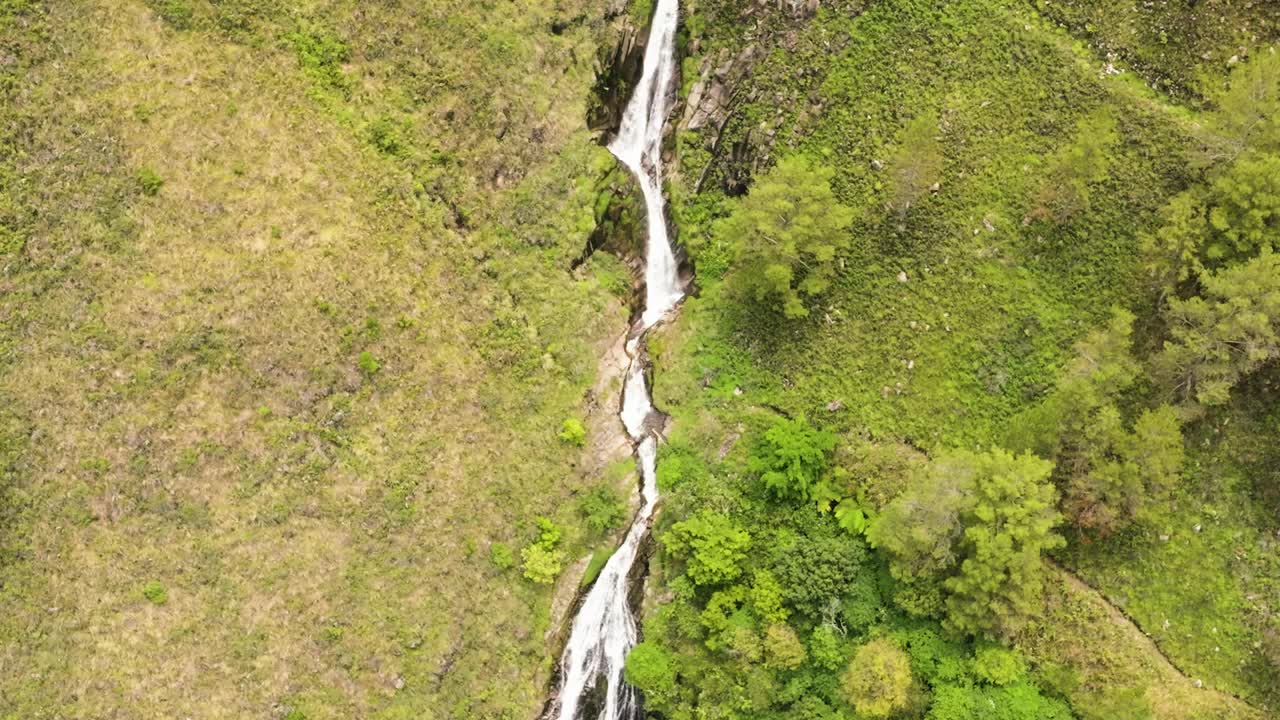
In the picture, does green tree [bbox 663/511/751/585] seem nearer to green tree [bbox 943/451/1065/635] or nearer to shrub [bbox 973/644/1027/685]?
green tree [bbox 943/451/1065/635]

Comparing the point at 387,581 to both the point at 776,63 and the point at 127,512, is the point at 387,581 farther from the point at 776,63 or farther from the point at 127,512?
the point at 776,63

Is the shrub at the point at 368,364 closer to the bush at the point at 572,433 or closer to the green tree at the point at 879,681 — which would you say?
the bush at the point at 572,433

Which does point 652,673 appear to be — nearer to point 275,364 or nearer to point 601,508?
point 601,508

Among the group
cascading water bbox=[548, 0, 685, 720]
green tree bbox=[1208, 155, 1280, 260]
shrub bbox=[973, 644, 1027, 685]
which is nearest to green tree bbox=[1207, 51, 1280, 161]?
green tree bbox=[1208, 155, 1280, 260]

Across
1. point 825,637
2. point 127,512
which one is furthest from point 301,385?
point 825,637

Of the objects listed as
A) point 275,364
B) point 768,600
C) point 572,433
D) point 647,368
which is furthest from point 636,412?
point 275,364
